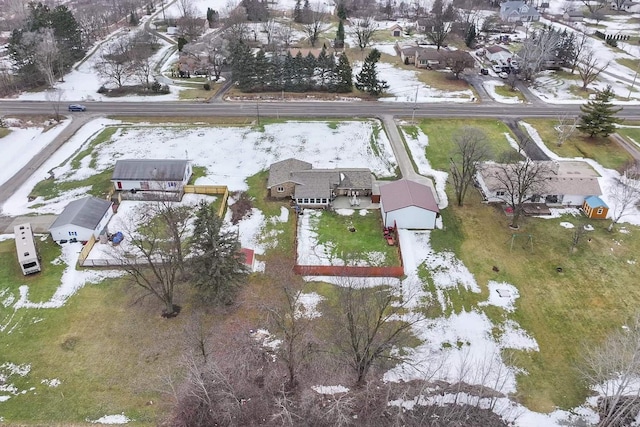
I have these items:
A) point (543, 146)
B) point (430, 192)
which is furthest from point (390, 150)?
point (543, 146)

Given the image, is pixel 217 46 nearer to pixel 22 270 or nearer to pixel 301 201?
pixel 301 201

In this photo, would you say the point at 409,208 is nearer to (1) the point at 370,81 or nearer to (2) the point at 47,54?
(1) the point at 370,81

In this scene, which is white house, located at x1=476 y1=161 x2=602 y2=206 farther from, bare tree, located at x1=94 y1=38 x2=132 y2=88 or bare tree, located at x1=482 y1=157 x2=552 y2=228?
bare tree, located at x1=94 y1=38 x2=132 y2=88

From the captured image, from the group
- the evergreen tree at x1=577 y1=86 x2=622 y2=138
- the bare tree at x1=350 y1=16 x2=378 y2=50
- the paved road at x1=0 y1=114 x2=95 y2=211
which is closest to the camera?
the paved road at x1=0 y1=114 x2=95 y2=211

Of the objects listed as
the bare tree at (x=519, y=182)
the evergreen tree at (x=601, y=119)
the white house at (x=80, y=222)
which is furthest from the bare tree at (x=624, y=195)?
the white house at (x=80, y=222)

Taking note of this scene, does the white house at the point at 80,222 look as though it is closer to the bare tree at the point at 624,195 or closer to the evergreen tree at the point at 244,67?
the evergreen tree at the point at 244,67

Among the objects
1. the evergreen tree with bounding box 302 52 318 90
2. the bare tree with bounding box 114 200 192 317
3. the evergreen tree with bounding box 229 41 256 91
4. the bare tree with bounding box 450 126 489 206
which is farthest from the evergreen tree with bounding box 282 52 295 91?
the bare tree with bounding box 114 200 192 317

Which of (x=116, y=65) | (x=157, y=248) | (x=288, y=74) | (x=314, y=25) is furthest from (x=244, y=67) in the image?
(x=314, y=25)
